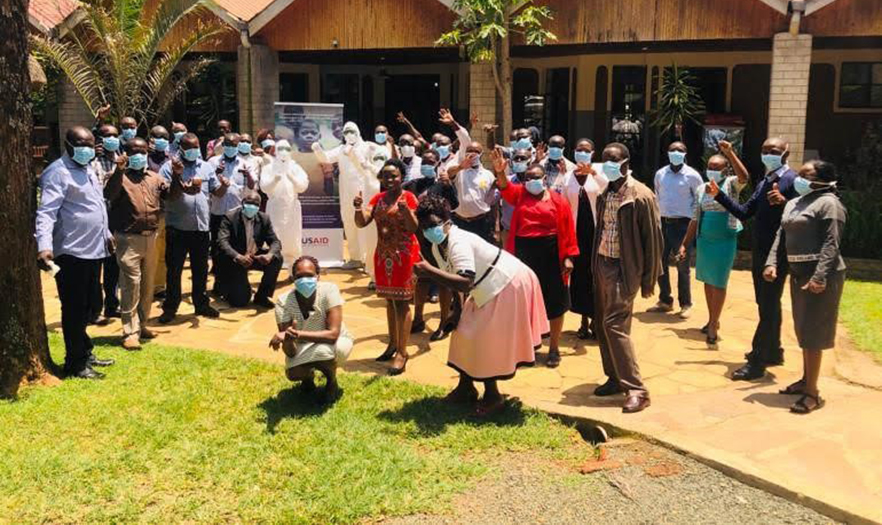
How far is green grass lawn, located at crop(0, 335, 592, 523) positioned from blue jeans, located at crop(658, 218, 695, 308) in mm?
3482

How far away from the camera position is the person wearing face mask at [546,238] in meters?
6.80

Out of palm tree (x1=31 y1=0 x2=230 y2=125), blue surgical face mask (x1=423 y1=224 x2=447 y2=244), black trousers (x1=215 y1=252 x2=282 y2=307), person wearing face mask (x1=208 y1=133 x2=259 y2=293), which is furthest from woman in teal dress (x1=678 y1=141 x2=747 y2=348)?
palm tree (x1=31 y1=0 x2=230 y2=125)

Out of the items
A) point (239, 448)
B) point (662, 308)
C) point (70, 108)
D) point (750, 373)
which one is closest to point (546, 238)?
point (750, 373)

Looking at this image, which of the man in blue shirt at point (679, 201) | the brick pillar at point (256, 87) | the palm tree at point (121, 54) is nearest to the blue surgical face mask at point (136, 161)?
the man in blue shirt at point (679, 201)

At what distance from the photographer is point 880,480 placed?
4.67m

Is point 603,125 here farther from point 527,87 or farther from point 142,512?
point 142,512

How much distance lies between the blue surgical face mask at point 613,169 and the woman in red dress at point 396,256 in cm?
165

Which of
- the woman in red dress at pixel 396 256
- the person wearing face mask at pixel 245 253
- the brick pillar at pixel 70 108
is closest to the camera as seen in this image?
the woman in red dress at pixel 396 256

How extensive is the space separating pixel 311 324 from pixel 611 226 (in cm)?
228

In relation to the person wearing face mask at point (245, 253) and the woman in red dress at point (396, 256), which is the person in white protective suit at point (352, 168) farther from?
the woman in red dress at point (396, 256)

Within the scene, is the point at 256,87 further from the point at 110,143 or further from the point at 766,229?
the point at 766,229

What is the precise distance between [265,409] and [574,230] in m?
2.98

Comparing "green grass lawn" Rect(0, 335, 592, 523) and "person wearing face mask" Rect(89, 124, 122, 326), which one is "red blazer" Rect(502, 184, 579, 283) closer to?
"green grass lawn" Rect(0, 335, 592, 523)

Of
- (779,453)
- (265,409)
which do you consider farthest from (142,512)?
(779,453)
